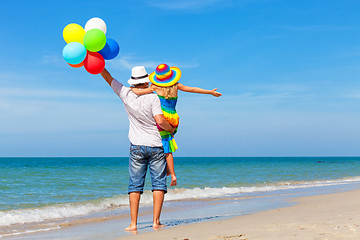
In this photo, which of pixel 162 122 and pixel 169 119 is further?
pixel 169 119

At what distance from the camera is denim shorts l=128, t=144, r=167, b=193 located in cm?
460

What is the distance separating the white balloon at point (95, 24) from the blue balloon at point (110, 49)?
167 millimetres

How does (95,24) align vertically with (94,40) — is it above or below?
above

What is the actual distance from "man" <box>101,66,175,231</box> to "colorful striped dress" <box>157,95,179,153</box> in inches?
3.4

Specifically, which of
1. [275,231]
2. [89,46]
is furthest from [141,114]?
[275,231]

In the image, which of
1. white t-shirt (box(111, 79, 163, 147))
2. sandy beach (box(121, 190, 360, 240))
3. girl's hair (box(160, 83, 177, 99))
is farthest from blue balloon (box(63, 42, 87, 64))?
sandy beach (box(121, 190, 360, 240))

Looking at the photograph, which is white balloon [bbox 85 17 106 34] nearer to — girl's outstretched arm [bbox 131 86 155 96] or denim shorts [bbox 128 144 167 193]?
girl's outstretched arm [bbox 131 86 155 96]

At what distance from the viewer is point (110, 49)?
4652 millimetres

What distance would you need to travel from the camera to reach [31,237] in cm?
529

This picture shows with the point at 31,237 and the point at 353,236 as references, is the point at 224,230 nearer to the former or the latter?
the point at 353,236

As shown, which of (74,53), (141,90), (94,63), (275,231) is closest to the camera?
(275,231)

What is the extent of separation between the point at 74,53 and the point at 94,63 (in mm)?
253

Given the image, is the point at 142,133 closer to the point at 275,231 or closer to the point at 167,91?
the point at 167,91

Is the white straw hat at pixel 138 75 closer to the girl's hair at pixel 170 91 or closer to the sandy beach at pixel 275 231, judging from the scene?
the girl's hair at pixel 170 91
